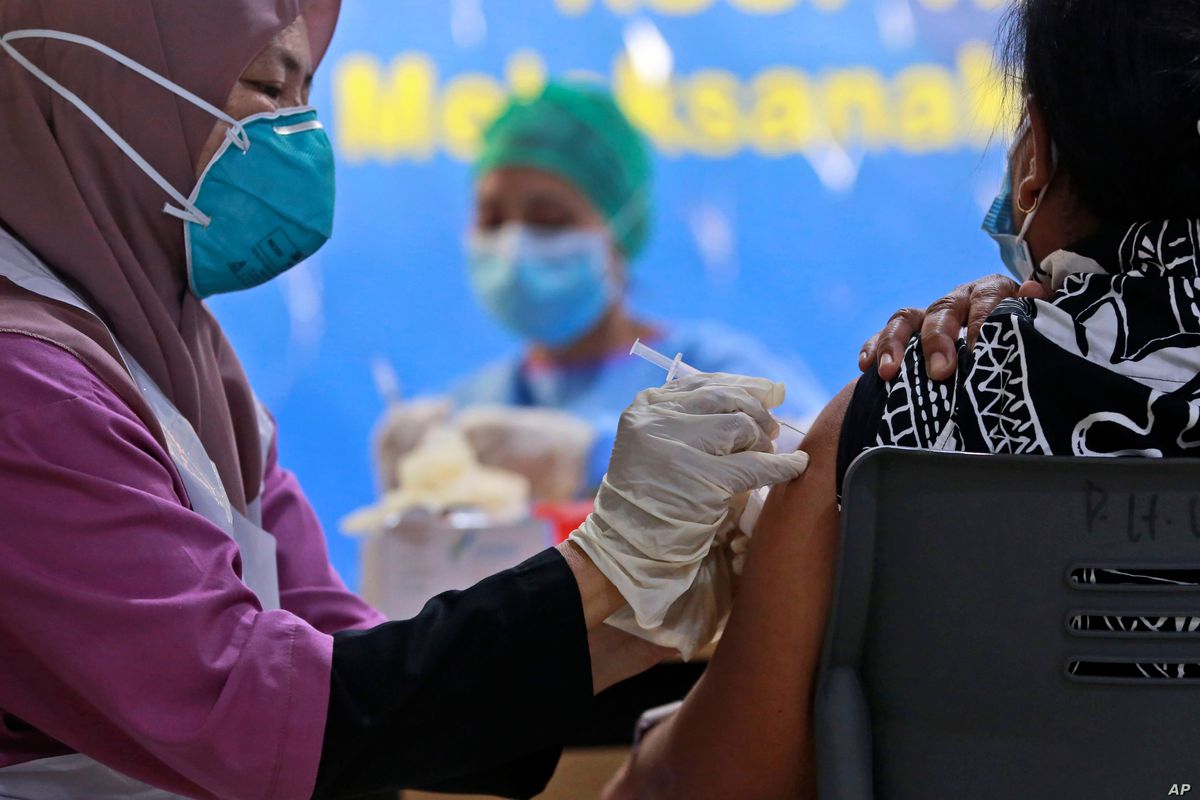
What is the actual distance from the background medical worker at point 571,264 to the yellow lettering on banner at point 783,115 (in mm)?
401

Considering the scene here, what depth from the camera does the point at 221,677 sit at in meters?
1.03

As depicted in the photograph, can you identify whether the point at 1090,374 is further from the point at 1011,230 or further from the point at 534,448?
the point at 534,448

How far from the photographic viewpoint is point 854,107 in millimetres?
3844

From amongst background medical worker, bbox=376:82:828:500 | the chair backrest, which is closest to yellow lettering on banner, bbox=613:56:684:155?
background medical worker, bbox=376:82:828:500

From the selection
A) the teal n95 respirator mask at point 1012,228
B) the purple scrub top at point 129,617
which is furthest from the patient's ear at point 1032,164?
the purple scrub top at point 129,617

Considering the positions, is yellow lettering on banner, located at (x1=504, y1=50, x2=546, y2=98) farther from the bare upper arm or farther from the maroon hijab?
the bare upper arm

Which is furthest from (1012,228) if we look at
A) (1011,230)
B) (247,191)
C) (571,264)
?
(571,264)

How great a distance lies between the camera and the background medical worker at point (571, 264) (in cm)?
357

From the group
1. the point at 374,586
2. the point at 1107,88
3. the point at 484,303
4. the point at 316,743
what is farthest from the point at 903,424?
the point at 484,303

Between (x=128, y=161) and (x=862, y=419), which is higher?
(x=128, y=161)

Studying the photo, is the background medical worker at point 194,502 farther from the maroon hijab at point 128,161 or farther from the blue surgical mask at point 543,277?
the blue surgical mask at point 543,277

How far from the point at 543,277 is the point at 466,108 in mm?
654

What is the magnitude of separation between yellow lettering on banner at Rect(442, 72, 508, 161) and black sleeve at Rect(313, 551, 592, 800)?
283cm

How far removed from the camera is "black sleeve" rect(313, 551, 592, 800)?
1.07 metres
